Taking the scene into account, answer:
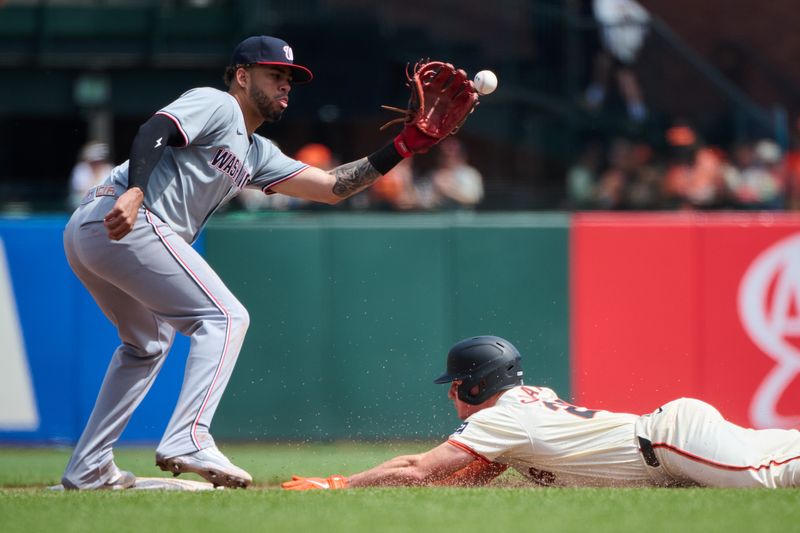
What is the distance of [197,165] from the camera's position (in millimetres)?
5578

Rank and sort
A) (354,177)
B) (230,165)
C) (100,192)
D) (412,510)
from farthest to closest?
(354,177)
(230,165)
(100,192)
(412,510)

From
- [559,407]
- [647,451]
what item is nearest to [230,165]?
[559,407]

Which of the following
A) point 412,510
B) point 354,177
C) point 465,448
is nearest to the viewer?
point 412,510

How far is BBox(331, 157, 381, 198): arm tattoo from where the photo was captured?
19.8ft

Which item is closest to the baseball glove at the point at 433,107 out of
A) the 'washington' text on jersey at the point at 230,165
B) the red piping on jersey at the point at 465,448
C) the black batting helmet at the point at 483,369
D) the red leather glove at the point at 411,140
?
the red leather glove at the point at 411,140

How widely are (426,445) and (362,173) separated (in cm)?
267

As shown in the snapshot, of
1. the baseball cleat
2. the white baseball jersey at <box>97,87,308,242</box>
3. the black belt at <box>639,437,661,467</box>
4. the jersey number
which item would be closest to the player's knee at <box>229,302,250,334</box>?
the white baseball jersey at <box>97,87,308,242</box>

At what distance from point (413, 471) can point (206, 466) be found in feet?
2.96

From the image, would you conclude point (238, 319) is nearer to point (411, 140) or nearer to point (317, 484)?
point (317, 484)

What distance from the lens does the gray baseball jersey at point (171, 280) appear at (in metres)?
5.37

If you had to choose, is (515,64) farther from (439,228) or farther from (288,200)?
(439,228)

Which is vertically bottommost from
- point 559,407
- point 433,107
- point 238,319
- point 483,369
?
point 559,407

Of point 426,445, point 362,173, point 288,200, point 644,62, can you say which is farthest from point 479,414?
point 644,62

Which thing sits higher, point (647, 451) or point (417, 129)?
point (417, 129)
